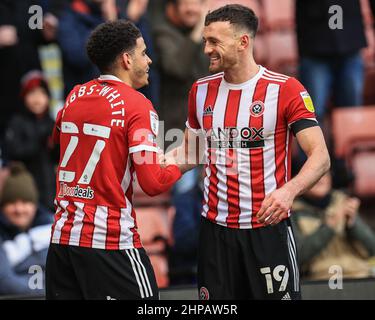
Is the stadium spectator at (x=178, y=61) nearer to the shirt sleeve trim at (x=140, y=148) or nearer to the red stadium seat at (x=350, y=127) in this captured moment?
the red stadium seat at (x=350, y=127)

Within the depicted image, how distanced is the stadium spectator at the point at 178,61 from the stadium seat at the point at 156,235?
2.39ft

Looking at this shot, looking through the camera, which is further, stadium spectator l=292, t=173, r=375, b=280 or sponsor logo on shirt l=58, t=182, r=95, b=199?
stadium spectator l=292, t=173, r=375, b=280

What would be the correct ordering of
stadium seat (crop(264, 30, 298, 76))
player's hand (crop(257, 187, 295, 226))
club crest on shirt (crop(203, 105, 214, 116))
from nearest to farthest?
player's hand (crop(257, 187, 295, 226)) → club crest on shirt (crop(203, 105, 214, 116)) → stadium seat (crop(264, 30, 298, 76))

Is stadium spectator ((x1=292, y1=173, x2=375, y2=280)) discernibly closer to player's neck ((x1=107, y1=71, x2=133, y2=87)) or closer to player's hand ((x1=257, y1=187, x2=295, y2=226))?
player's hand ((x1=257, y1=187, x2=295, y2=226))

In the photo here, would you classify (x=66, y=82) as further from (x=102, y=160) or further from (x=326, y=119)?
(x=102, y=160)

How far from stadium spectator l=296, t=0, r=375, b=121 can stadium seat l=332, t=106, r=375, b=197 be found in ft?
0.85

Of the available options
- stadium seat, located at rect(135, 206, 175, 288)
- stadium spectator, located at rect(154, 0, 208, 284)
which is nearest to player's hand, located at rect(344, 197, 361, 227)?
stadium spectator, located at rect(154, 0, 208, 284)

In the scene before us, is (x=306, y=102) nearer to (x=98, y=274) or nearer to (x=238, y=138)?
(x=238, y=138)

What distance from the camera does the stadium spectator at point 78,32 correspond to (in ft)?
24.2

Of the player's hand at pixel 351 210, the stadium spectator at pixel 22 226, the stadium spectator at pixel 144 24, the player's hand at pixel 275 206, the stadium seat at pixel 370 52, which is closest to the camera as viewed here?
the player's hand at pixel 275 206

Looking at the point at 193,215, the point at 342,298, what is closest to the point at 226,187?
the point at 342,298

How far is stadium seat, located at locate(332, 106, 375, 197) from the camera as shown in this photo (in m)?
7.82

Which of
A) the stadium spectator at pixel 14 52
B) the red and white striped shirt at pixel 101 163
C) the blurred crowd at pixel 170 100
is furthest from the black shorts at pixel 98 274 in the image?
the stadium spectator at pixel 14 52
